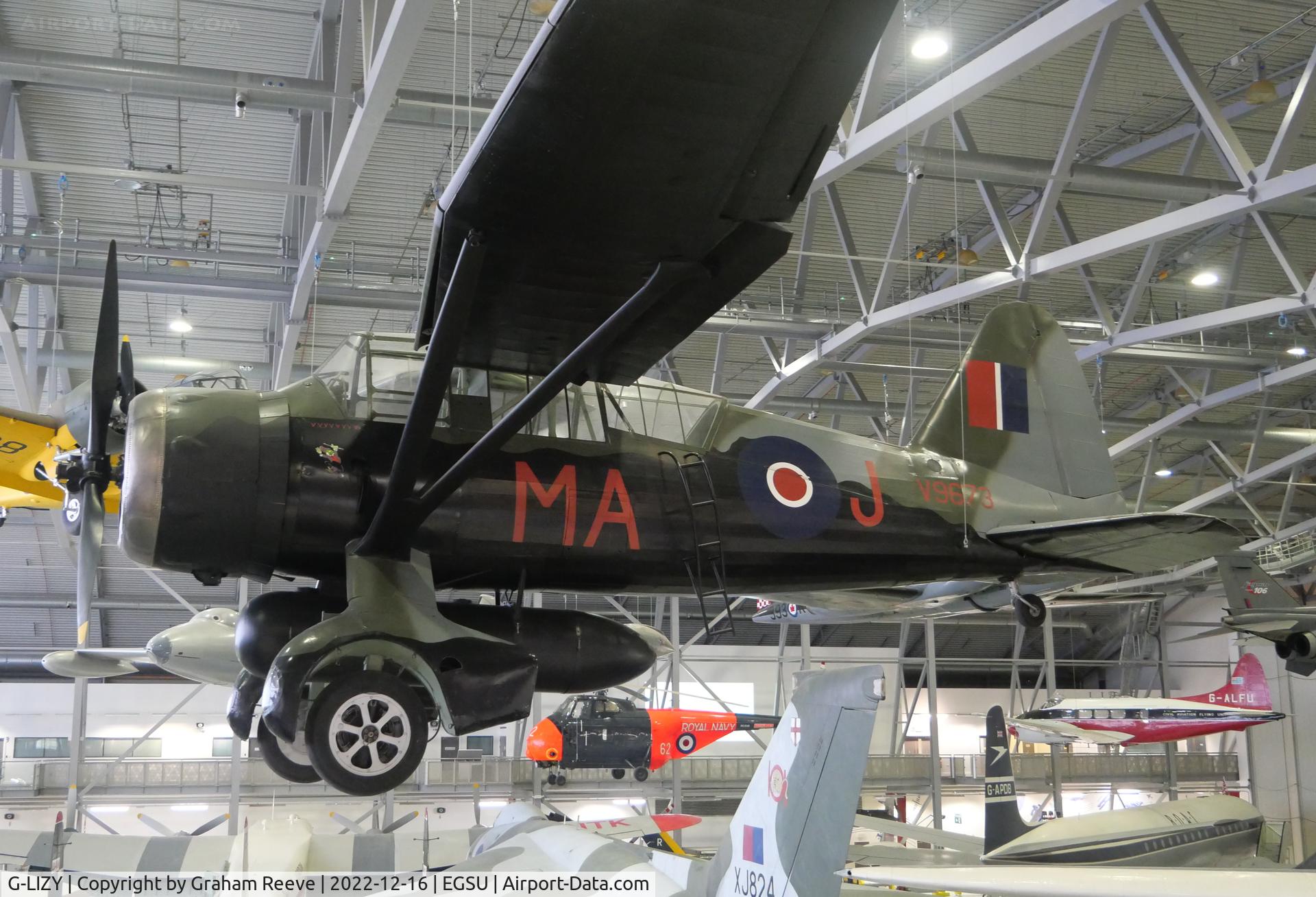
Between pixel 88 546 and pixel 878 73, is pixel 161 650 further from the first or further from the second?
pixel 878 73

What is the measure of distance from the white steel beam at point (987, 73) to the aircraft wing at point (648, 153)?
522 centimetres

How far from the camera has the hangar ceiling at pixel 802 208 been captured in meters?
10.3

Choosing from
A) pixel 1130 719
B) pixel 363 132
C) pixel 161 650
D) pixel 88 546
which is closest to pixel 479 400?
pixel 88 546

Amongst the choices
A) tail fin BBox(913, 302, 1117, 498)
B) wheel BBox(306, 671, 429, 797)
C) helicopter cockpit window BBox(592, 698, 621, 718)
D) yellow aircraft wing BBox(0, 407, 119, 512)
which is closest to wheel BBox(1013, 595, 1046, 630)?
tail fin BBox(913, 302, 1117, 498)

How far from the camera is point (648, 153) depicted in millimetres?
3529

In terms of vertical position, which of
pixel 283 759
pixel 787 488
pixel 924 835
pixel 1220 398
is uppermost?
pixel 1220 398

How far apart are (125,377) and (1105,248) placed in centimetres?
1031

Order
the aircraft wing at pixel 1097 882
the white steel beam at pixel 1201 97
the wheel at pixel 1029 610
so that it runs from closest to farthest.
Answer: the aircraft wing at pixel 1097 882, the wheel at pixel 1029 610, the white steel beam at pixel 1201 97

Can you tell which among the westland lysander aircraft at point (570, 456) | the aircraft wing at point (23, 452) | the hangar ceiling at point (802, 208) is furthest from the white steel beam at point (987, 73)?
the aircraft wing at point (23, 452)

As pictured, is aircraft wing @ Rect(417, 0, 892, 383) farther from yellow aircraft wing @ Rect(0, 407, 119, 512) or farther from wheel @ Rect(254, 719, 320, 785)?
yellow aircraft wing @ Rect(0, 407, 119, 512)

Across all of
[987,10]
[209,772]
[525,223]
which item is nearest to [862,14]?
[525,223]

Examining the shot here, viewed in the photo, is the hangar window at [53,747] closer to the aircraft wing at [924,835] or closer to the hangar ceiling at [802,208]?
the hangar ceiling at [802,208]

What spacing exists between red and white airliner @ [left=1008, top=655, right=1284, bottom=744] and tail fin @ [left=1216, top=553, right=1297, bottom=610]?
11894 mm

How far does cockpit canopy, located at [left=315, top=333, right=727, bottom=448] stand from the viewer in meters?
5.41
